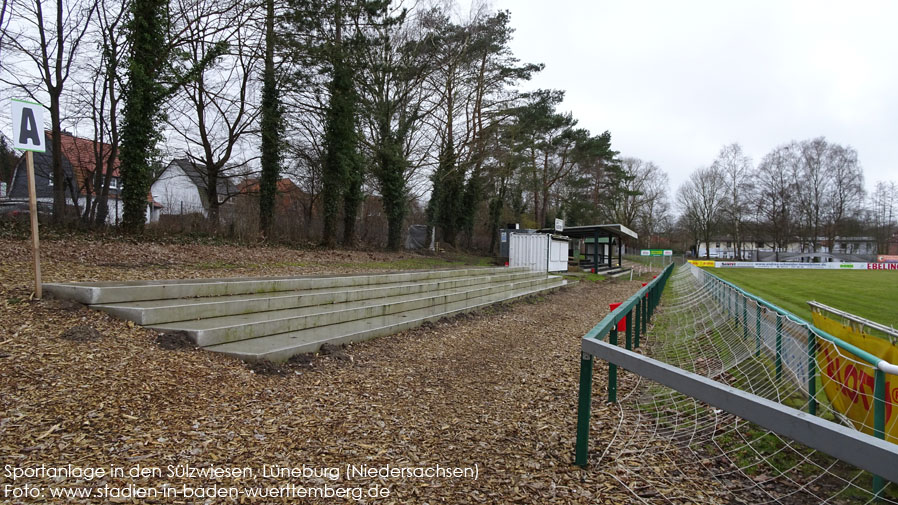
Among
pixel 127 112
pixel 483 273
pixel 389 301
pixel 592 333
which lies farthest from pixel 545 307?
pixel 127 112

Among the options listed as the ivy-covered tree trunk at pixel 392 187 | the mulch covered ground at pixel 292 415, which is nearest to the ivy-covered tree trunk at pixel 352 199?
the ivy-covered tree trunk at pixel 392 187

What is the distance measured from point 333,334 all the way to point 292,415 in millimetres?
2301

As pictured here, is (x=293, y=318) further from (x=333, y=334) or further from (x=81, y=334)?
(x=81, y=334)

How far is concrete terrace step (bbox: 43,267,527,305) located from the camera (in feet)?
14.9

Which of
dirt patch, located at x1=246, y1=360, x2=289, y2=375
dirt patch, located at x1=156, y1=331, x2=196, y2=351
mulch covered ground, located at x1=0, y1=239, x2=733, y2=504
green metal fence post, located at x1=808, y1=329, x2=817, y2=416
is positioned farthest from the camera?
dirt patch, located at x1=246, y1=360, x2=289, y2=375

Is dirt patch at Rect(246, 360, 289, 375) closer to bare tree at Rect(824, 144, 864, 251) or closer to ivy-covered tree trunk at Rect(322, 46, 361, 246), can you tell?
ivy-covered tree trunk at Rect(322, 46, 361, 246)

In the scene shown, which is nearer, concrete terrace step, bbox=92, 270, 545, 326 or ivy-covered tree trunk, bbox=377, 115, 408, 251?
concrete terrace step, bbox=92, 270, 545, 326

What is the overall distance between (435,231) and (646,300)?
20.1m

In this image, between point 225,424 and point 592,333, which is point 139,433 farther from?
point 592,333

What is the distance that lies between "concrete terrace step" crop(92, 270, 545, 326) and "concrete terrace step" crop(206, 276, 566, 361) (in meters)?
0.61

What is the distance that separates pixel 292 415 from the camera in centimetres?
344

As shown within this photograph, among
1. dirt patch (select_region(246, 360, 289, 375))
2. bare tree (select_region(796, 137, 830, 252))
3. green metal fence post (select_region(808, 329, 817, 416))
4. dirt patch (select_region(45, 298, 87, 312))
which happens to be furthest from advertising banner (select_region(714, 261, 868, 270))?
dirt patch (select_region(45, 298, 87, 312))

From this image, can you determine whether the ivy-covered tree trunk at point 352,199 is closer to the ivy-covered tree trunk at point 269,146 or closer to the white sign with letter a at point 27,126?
the ivy-covered tree trunk at point 269,146

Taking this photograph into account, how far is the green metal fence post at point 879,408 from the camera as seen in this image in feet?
7.67
